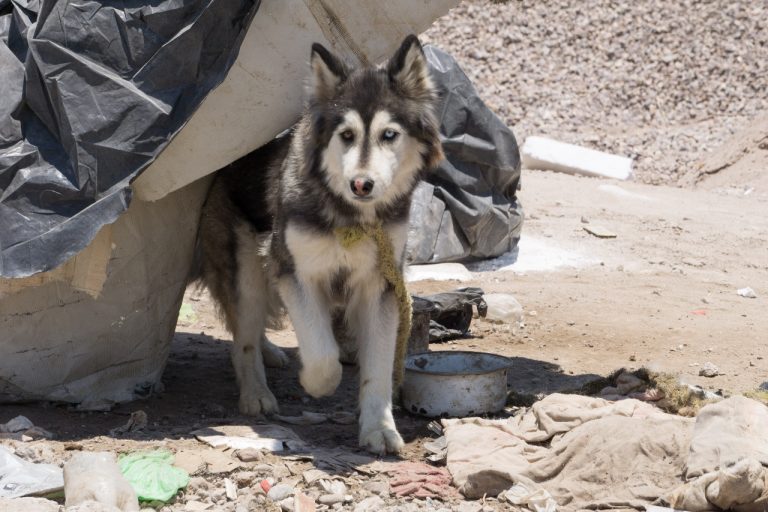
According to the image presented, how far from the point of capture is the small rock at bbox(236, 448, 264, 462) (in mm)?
4938

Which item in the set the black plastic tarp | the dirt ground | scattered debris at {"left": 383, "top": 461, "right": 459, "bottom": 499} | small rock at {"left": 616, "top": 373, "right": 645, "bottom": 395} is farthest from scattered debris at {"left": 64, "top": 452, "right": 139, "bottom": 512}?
small rock at {"left": 616, "top": 373, "right": 645, "bottom": 395}

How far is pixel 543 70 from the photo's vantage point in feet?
60.6

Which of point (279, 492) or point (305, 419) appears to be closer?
point (279, 492)

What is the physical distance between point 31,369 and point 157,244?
991 mm

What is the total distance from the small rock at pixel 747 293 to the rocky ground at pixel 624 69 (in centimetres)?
621

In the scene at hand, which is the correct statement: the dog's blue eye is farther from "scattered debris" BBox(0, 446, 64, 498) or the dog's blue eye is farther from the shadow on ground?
"scattered debris" BBox(0, 446, 64, 498)

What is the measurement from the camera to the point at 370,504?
450 centimetres

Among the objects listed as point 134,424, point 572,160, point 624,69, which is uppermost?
point 624,69

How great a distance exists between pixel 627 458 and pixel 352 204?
186 centimetres

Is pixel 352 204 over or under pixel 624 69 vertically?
under

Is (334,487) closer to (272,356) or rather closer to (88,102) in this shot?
(88,102)

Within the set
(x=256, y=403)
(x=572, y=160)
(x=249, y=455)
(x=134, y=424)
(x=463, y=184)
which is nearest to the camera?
(x=249, y=455)

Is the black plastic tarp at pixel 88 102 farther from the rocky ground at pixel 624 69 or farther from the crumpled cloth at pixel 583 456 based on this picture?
the rocky ground at pixel 624 69

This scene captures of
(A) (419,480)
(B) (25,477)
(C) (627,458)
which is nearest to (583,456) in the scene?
(C) (627,458)
